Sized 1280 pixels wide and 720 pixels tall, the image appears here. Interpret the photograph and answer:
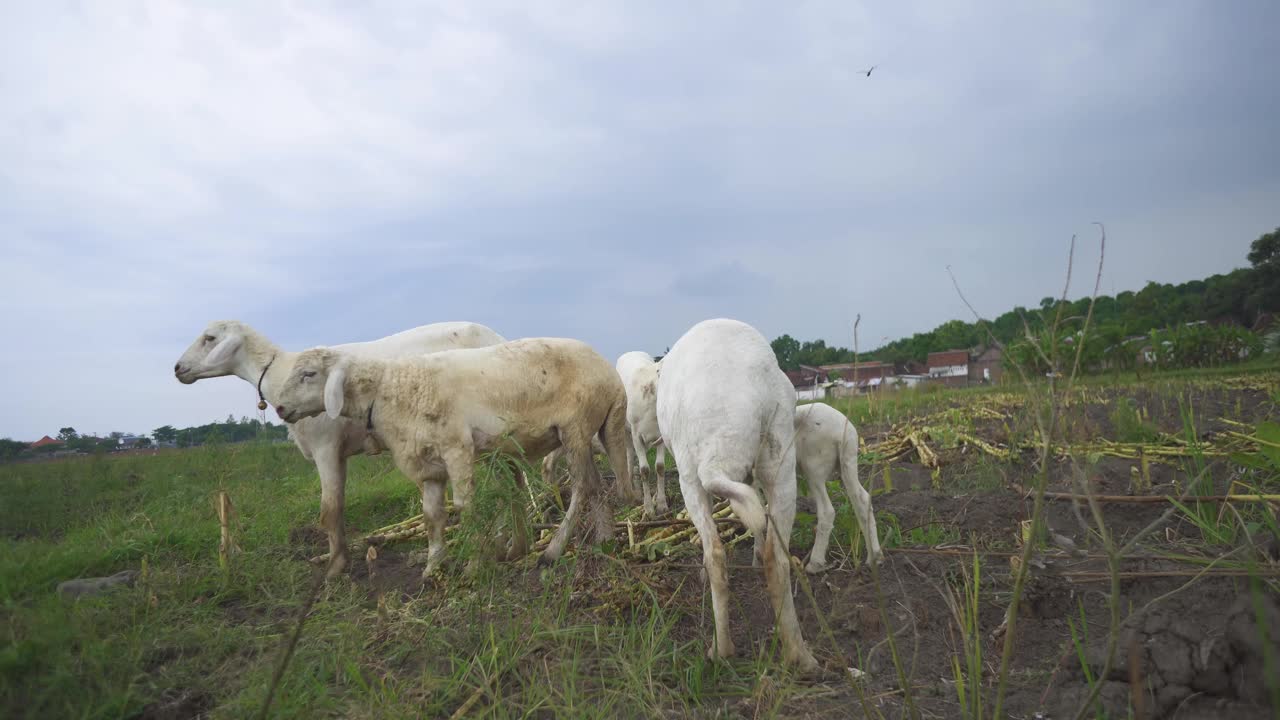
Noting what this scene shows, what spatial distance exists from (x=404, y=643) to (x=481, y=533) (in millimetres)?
675

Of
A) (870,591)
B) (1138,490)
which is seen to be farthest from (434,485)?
(1138,490)

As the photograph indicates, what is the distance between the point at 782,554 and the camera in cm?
303

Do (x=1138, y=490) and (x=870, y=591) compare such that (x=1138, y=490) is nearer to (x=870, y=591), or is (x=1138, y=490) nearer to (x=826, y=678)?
(x=870, y=591)

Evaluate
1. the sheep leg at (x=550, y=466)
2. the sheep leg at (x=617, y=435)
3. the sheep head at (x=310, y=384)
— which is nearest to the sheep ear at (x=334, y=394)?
the sheep head at (x=310, y=384)

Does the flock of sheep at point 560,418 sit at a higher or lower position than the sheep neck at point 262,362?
lower

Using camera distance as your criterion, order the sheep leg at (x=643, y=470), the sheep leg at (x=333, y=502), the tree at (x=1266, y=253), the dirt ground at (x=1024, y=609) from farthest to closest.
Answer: the tree at (x=1266, y=253)
the sheep leg at (x=643, y=470)
the sheep leg at (x=333, y=502)
the dirt ground at (x=1024, y=609)

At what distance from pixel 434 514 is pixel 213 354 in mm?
2473

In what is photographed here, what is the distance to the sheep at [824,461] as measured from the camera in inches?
182

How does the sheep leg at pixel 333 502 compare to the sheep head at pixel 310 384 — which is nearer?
the sheep head at pixel 310 384

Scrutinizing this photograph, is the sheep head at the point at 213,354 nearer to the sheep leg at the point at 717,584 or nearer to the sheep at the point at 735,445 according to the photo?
the sheep at the point at 735,445

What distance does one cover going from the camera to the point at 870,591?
13.7 ft

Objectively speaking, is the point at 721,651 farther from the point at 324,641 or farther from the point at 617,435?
the point at 617,435

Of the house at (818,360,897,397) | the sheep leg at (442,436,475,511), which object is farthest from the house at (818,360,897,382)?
A: the sheep leg at (442,436,475,511)

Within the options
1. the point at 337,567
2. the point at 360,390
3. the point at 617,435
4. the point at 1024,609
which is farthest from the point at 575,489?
the point at 1024,609
